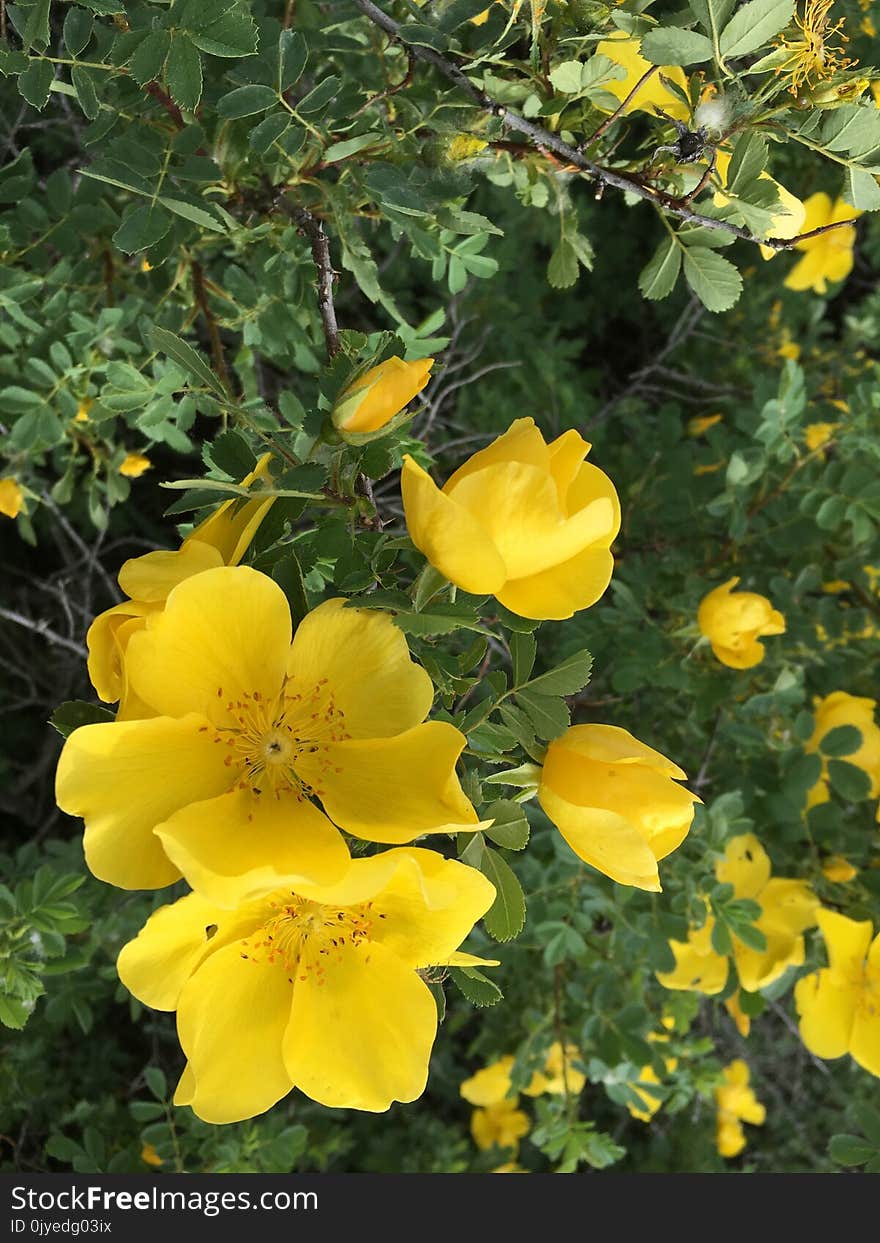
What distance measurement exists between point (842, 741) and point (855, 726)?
6cm

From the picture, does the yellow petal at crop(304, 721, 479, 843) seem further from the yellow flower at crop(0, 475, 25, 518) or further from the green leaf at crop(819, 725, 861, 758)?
the green leaf at crop(819, 725, 861, 758)

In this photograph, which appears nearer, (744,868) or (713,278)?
(713,278)

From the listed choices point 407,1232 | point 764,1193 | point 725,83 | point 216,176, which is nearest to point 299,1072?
point 216,176

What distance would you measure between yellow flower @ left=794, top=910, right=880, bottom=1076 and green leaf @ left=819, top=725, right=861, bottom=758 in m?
0.28

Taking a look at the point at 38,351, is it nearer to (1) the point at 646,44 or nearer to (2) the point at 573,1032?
(1) the point at 646,44

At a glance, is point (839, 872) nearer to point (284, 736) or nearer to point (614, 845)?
point (614, 845)

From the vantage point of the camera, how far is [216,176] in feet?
3.67

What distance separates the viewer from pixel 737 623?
170 centimetres

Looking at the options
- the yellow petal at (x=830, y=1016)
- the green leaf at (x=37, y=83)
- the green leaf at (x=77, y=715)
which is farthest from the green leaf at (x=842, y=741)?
the green leaf at (x=37, y=83)

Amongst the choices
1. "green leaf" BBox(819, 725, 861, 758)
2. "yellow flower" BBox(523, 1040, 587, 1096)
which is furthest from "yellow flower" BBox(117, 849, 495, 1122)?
"yellow flower" BBox(523, 1040, 587, 1096)

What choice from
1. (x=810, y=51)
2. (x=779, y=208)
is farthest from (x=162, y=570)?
(x=810, y=51)

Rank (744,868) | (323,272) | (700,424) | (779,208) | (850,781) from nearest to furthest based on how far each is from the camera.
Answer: (779,208), (323,272), (850,781), (744,868), (700,424)

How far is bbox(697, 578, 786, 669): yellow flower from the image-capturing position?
1.68 meters

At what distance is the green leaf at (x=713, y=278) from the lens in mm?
1166
